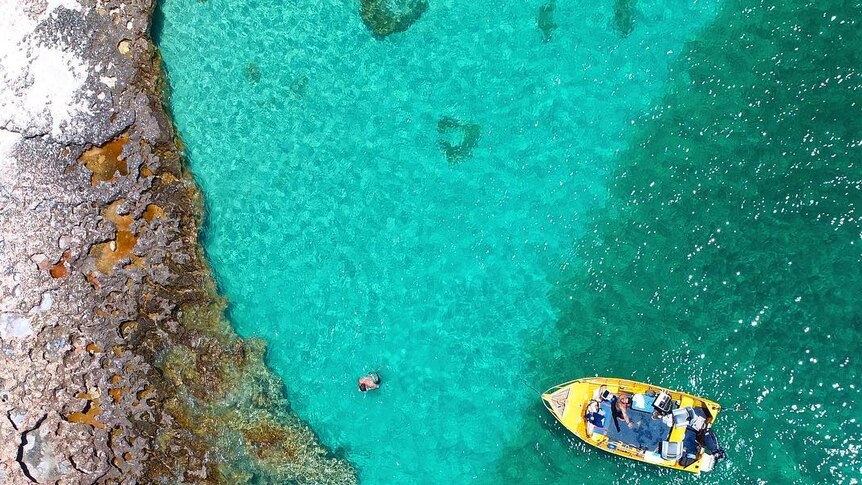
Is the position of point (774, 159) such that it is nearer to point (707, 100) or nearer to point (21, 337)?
point (707, 100)

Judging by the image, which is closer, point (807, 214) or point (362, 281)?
point (807, 214)

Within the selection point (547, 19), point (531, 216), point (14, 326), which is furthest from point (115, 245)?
point (547, 19)

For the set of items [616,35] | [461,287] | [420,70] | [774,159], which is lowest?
[461,287]

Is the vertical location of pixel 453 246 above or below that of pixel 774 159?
below

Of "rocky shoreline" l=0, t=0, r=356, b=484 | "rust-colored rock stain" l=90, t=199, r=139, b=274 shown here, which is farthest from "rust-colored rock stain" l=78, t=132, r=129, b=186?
"rust-colored rock stain" l=90, t=199, r=139, b=274

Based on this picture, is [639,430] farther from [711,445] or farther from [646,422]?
Result: [711,445]

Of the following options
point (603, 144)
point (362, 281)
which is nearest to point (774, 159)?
point (603, 144)
